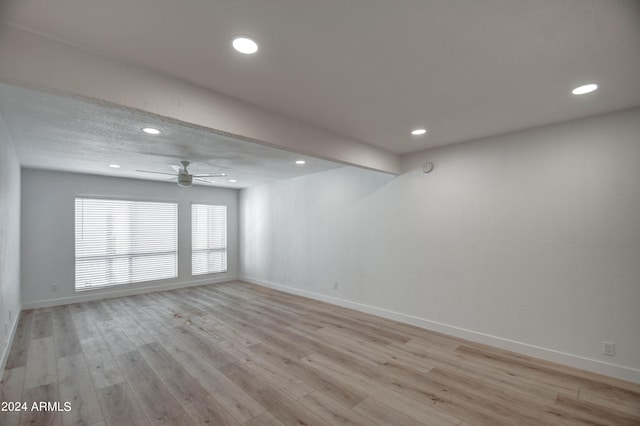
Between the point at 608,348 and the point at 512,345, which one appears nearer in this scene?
the point at 608,348

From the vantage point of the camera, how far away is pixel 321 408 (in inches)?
87.6

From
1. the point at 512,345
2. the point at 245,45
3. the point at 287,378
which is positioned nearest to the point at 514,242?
the point at 512,345

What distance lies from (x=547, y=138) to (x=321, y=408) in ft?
11.5

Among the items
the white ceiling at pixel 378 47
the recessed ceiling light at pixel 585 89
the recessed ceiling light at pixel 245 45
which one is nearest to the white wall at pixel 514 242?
the white ceiling at pixel 378 47

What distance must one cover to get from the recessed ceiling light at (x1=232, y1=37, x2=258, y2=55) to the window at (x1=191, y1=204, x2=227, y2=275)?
5.89 metres

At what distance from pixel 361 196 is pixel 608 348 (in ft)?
11.0

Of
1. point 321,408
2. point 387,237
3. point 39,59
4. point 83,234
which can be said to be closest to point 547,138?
point 387,237

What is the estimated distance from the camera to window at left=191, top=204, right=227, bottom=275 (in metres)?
6.98

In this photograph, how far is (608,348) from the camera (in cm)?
266

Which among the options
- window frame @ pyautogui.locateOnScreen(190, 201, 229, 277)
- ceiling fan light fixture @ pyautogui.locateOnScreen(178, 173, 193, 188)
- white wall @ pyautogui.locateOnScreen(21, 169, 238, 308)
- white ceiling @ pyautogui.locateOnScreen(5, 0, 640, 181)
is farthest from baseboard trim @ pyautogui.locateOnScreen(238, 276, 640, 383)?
white wall @ pyautogui.locateOnScreen(21, 169, 238, 308)

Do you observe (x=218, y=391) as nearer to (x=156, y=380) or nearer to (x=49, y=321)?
(x=156, y=380)

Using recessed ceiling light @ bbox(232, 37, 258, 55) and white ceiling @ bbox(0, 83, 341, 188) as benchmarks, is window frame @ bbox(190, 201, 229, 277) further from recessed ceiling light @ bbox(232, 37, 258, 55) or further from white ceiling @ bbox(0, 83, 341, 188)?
recessed ceiling light @ bbox(232, 37, 258, 55)

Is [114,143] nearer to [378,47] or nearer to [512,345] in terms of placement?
[378,47]

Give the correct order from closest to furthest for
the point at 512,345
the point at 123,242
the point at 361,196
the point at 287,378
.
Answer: the point at 287,378, the point at 512,345, the point at 361,196, the point at 123,242
